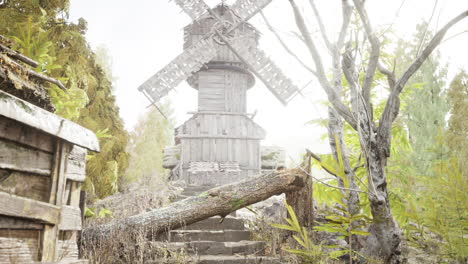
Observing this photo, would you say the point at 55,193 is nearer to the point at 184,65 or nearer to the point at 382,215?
the point at 382,215

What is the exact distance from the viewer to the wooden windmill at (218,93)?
14.3 m

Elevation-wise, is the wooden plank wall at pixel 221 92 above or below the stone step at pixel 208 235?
above

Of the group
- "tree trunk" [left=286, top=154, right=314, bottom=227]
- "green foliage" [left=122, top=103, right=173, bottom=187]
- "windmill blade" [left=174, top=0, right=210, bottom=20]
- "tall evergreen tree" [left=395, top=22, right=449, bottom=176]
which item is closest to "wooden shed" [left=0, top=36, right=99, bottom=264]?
"tree trunk" [left=286, top=154, right=314, bottom=227]

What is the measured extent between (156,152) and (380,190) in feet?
81.9

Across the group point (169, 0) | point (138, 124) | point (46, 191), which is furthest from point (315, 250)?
point (138, 124)

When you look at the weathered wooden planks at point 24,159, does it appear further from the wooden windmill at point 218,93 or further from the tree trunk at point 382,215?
the wooden windmill at point 218,93

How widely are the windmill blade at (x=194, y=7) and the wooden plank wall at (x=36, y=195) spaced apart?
530 inches

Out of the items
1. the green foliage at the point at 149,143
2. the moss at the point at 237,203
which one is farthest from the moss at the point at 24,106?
the green foliage at the point at 149,143

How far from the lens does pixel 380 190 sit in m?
4.04

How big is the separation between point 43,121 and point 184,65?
1227cm

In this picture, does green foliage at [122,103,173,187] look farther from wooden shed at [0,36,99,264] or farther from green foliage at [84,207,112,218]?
wooden shed at [0,36,99,264]

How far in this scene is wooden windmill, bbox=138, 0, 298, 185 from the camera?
46.9 feet

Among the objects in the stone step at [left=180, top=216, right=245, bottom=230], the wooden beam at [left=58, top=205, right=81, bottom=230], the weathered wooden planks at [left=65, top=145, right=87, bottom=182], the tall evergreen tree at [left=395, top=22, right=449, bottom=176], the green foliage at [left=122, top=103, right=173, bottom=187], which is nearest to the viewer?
the wooden beam at [left=58, top=205, right=81, bottom=230]

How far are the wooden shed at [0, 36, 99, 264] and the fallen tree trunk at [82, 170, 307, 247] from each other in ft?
9.06
